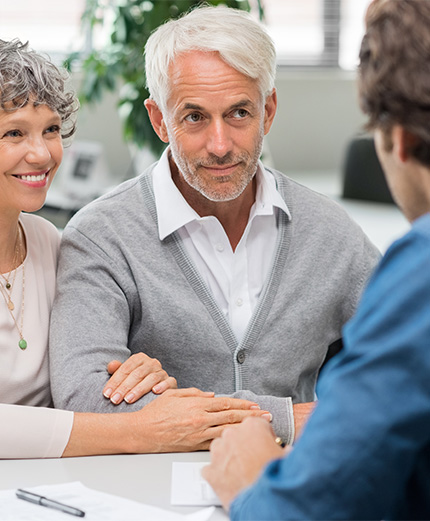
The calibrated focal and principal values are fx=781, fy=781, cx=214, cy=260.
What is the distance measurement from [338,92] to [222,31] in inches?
136

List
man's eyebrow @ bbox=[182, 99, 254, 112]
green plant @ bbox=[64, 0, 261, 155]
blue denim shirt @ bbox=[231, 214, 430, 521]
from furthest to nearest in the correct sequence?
green plant @ bbox=[64, 0, 261, 155] → man's eyebrow @ bbox=[182, 99, 254, 112] → blue denim shirt @ bbox=[231, 214, 430, 521]

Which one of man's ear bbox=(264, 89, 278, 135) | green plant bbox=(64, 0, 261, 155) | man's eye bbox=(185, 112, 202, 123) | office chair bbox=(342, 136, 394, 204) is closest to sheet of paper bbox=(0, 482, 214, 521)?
man's eye bbox=(185, 112, 202, 123)

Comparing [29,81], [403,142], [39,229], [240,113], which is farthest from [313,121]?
[403,142]

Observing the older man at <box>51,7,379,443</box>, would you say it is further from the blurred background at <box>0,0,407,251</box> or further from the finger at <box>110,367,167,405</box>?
the blurred background at <box>0,0,407,251</box>

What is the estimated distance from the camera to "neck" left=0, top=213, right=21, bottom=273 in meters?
1.62

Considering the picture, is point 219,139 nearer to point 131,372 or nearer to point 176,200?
point 176,200

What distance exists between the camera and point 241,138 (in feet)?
5.64

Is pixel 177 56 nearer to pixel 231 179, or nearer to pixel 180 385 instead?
pixel 231 179

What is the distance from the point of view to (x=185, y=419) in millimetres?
1392

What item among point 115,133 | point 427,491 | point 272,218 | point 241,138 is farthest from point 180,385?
point 115,133

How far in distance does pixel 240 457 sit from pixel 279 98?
13.1 ft

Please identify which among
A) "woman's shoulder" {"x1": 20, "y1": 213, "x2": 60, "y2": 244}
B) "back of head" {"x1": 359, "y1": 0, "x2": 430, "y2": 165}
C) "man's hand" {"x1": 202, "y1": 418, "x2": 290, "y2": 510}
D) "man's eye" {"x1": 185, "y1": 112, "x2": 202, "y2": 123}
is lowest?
"woman's shoulder" {"x1": 20, "y1": 213, "x2": 60, "y2": 244}

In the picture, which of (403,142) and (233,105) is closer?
(403,142)

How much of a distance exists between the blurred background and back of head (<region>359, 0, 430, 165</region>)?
238 cm
